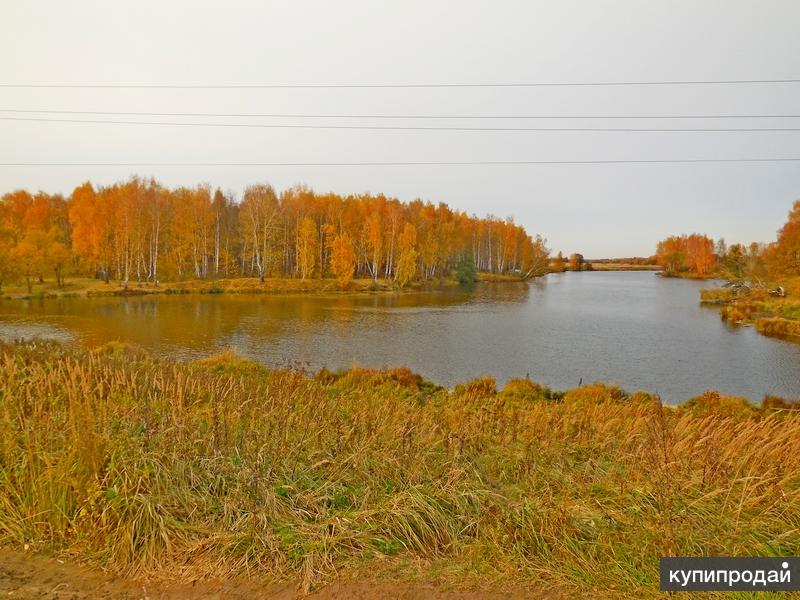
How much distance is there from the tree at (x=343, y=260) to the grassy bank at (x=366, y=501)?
52173 millimetres

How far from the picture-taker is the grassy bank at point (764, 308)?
30625 millimetres

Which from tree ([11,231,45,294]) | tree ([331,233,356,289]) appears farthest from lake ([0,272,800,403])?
tree ([331,233,356,289])

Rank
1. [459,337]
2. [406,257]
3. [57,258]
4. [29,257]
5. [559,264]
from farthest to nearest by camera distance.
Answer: [559,264] → [406,257] → [57,258] → [29,257] → [459,337]

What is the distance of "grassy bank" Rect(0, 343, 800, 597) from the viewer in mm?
3090


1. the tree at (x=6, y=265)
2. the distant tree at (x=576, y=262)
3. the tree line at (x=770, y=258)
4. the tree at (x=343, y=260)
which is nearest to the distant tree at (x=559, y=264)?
the distant tree at (x=576, y=262)

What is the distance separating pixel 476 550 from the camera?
317cm

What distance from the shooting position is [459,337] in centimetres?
2669

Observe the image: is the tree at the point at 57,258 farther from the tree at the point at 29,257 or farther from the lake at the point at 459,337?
the lake at the point at 459,337

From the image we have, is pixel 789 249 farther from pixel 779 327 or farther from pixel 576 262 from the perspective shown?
pixel 576 262

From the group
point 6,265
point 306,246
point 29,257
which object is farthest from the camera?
point 306,246

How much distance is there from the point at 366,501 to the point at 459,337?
2330 centimetres

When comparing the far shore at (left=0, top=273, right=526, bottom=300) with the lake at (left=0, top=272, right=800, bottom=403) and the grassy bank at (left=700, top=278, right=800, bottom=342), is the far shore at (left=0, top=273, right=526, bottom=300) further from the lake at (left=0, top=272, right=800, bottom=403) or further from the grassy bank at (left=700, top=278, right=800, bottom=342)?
the grassy bank at (left=700, top=278, right=800, bottom=342)

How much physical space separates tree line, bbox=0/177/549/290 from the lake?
1065 cm

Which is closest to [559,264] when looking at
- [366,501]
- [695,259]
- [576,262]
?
[576,262]
